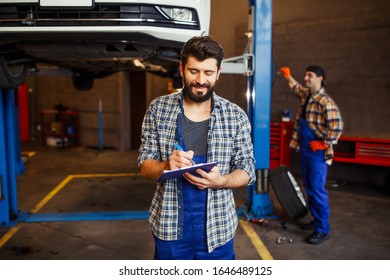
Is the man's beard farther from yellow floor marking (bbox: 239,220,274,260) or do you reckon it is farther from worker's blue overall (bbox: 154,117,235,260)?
yellow floor marking (bbox: 239,220,274,260)

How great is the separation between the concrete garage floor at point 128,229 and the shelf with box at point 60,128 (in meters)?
3.07

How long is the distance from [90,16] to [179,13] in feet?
2.07

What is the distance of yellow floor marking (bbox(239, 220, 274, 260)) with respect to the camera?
342 cm

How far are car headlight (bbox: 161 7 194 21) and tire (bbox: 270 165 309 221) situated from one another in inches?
81.8

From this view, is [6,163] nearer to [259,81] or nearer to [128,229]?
[128,229]

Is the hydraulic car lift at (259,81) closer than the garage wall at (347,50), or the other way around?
the hydraulic car lift at (259,81)

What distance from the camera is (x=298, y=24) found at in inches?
252

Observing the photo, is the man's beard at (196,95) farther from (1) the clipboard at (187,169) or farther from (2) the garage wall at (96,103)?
(2) the garage wall at (96,103)

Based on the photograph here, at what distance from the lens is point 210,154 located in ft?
5.98

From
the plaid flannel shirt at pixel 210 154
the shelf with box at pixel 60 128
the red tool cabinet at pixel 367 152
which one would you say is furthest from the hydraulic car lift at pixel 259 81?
the shelf with box at pixel 60 128

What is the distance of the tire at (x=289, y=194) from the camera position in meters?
4.15

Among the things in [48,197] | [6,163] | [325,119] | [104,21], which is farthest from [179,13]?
[48,197]

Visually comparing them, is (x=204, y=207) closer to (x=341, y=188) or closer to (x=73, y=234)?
(x=73, y=234)
